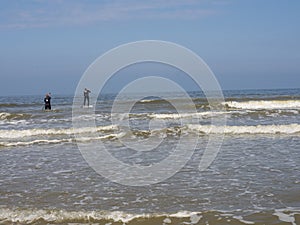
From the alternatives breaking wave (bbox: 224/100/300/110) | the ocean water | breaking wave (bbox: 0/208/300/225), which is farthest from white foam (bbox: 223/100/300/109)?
breaking wave (bbox: 0/208/300/225)

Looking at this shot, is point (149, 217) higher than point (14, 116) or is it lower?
lower

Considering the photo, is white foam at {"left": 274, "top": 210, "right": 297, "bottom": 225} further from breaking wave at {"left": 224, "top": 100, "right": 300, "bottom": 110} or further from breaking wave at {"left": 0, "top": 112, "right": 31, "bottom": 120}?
breaking wave at {"left": 224, "top": 100, "right": 300, "bottom": 110}

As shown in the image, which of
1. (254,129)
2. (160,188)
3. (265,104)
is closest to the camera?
(160,188)

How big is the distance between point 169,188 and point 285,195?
2.01 metres

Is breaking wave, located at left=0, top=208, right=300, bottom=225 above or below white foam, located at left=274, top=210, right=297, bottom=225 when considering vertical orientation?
below

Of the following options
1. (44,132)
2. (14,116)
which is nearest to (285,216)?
(44,132)

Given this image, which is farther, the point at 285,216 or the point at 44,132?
the point at 44,132

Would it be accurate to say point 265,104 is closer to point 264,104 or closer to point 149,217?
point 264,104

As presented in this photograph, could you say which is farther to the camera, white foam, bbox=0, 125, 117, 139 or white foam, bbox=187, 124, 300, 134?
white foam, bbox=0, 125, 117, 139

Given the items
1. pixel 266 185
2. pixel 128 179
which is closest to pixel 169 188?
pixel 128 179

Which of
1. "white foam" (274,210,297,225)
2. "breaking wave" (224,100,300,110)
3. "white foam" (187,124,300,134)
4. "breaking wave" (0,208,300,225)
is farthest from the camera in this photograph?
"breaking wave" (224,100,300,110)

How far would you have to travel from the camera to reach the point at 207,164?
9336mm

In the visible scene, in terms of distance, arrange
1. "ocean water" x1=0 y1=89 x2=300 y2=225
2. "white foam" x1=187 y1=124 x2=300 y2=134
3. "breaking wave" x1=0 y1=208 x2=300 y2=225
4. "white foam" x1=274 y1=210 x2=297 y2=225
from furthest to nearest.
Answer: "white foam" x1=187 y1=124 x2=300 y2=134 < "ocean water" x1=0 y1=89 x2=300 y2=225 < "breaking wave" x1=0 y1=208 x2=300 y2=225 < "white foam" x1=274 y1=210 x2=297 y2=225

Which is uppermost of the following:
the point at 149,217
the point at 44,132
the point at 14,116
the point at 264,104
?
the point at 264,104
